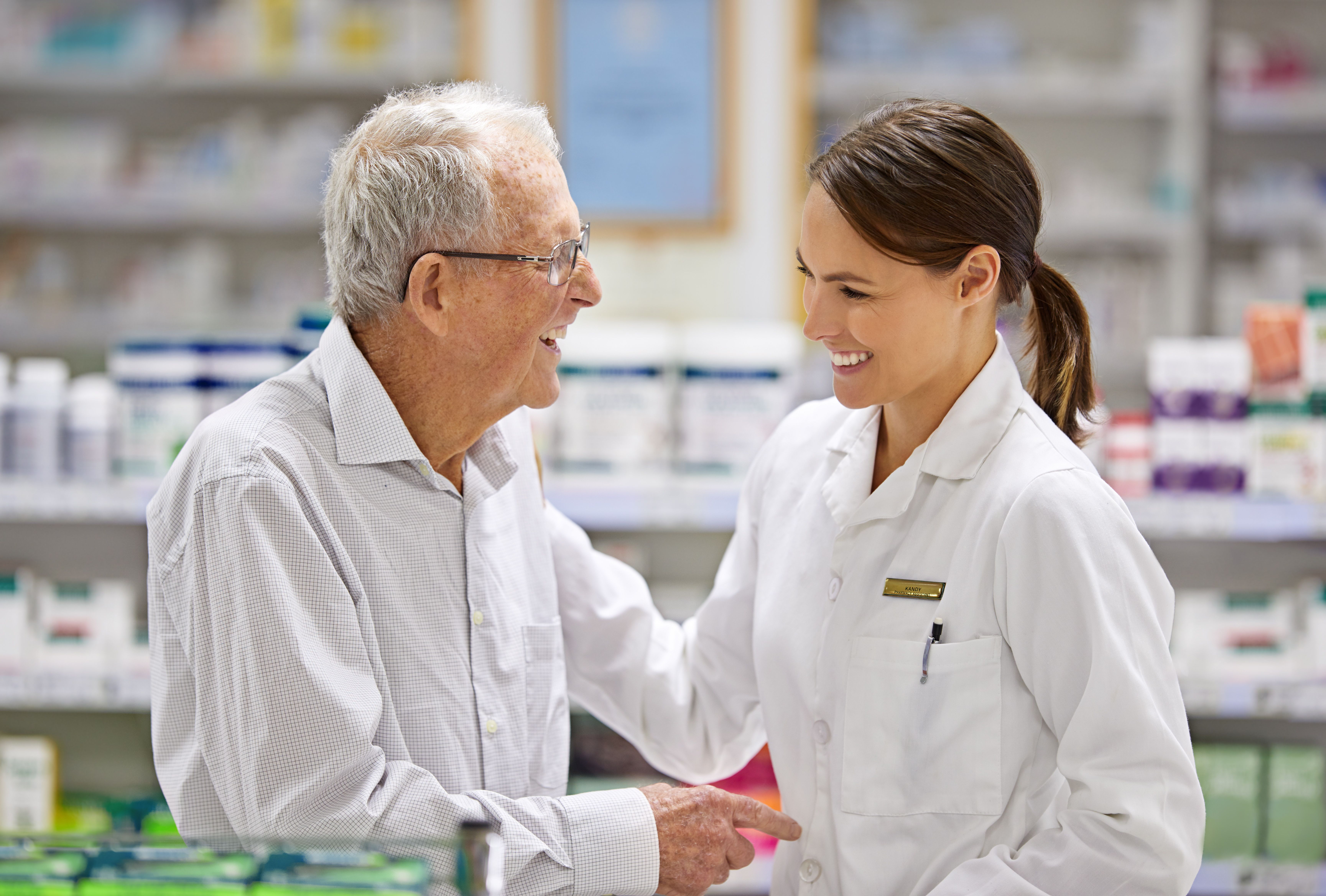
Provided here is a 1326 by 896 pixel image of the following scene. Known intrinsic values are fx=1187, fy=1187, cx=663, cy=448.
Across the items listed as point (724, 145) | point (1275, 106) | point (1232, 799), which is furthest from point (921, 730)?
point (1275, 106)

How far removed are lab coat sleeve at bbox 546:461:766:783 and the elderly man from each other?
16 centimetres

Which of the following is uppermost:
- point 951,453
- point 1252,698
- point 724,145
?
point 724,145

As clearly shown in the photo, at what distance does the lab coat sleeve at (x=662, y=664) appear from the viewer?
5.87ft

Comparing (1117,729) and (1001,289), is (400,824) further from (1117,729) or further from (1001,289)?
(1001,289)

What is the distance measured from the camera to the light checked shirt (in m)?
1.31

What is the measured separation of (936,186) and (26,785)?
250 centimetres

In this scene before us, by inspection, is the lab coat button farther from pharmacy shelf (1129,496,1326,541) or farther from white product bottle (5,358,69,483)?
white product bottle (5,358,69,483)

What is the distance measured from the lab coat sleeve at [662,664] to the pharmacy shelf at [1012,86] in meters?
3.22

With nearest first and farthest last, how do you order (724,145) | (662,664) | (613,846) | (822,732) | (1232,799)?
(613,846), (822,732), (662,664), (1232,799), (724,145)

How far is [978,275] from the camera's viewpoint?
4.64 feet

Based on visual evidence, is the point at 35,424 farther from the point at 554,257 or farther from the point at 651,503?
the point at 554,257

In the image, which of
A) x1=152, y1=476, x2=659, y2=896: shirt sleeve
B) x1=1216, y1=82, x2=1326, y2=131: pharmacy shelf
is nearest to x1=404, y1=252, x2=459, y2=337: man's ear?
x1=152, y1=476, x2=659, y2=896: shirt sleeve

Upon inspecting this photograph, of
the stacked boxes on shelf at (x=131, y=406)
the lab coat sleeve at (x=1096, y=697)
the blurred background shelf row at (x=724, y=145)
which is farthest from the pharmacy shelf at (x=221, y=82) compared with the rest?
the lab coat sleeve at (x=1096, y=697)

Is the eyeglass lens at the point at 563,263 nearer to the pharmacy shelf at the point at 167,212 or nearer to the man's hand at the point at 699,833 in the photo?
the man's hand at the point at 699,833
